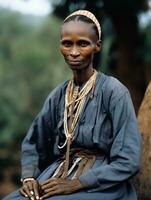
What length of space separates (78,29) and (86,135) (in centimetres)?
63

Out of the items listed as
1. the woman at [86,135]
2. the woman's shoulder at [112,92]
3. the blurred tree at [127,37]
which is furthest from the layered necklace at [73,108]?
the blurred tree at [127,37]

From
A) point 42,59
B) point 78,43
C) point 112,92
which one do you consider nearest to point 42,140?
point 112,92

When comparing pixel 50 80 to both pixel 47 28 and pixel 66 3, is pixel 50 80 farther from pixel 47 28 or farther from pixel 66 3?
pixel 66 3

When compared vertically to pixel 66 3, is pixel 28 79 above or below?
below

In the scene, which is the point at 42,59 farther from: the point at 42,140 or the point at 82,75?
the point at 82,75

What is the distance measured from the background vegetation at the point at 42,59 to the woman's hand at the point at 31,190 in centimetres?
491

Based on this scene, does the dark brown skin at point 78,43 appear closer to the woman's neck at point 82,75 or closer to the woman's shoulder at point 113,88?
the woman's neck at point 82,75

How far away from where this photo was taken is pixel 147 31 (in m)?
11.6

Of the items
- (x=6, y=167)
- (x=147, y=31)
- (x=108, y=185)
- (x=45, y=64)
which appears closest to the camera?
(x=108, y=185)

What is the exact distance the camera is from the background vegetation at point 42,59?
10680 mm

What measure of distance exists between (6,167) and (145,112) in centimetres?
1115

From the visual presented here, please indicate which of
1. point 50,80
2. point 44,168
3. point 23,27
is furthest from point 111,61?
point 23,27

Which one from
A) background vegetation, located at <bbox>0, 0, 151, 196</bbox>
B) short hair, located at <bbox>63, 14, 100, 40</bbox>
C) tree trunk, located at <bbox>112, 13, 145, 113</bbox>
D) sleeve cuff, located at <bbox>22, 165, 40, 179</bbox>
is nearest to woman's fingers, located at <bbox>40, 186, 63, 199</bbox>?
sleeve cuff, located at <bbox>22, 165, 40, 179</bbox>

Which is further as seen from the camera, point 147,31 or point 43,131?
point 147,31
